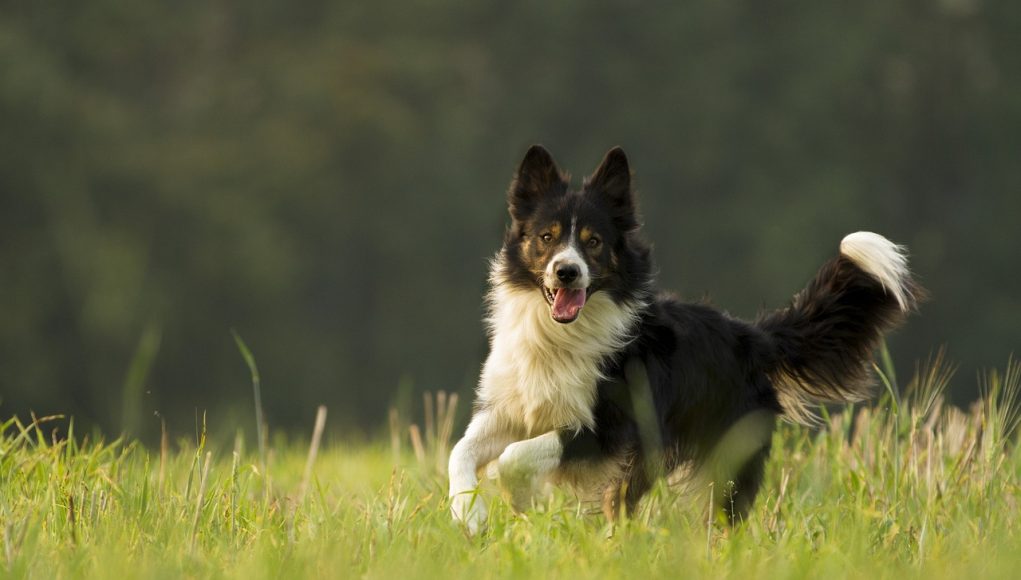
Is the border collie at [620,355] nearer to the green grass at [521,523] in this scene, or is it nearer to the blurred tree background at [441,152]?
the green grass at [521,523]

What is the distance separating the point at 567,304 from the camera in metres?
5.63

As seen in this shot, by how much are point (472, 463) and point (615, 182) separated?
1.26 metres

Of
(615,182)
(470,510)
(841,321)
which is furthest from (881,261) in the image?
(470,510)

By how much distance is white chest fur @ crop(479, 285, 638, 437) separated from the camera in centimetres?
561

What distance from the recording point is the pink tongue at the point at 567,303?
560cm

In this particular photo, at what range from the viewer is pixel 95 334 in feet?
75.3

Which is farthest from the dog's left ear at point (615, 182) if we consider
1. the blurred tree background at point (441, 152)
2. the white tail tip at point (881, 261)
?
the blurred tree background at point (441, 152)

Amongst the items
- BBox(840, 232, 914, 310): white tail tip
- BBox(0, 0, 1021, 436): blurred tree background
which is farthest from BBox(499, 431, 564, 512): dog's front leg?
BBox(0, 0, 1021, 436): blurred tree background

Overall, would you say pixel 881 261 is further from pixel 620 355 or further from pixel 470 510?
pixel 470 510

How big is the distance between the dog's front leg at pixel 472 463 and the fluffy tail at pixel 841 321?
1.23m

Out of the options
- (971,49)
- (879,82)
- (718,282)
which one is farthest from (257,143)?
→ (971,49)

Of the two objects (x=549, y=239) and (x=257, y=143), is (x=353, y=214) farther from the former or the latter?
(x=549, y=239)

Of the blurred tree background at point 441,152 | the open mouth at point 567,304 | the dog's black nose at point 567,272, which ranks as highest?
the dog's black nose at point 567,272

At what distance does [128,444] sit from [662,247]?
74.2ft
